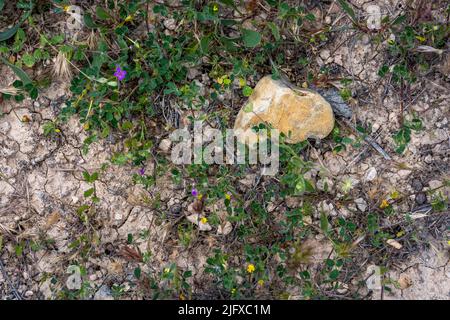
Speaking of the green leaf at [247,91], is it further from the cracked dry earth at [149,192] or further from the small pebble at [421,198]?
the small pebble at [421,198]

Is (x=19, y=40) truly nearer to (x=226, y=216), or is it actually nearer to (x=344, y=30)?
(x=226, y=216)

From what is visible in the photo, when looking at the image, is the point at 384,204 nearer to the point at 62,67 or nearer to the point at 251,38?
the point at 251,38

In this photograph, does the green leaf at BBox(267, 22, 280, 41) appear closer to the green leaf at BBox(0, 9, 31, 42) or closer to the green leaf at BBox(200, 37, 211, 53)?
the green leaf at BBox(200, 37, 211, 53)

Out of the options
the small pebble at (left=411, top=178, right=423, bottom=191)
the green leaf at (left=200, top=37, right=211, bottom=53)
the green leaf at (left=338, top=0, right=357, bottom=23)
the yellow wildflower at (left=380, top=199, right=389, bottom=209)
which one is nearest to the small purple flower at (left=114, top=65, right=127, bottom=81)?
the green leaf at (left=200, top=37, right=211, bottom=53)

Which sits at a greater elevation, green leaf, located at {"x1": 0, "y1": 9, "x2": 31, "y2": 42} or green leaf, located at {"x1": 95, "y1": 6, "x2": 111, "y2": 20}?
green leaf, located at {"x1": 95, "y1": 6, "x2": 111, "y2": 20}

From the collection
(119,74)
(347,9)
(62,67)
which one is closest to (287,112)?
(347,9)

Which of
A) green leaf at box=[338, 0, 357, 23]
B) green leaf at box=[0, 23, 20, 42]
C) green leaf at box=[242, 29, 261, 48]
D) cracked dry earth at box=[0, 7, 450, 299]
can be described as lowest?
cracked dry earth at box=[0, 7, 450, 299]
